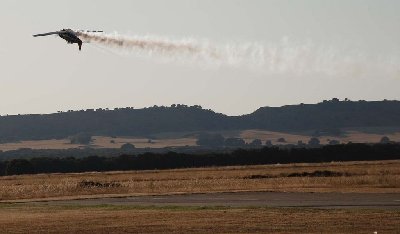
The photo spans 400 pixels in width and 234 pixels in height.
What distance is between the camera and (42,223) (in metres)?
44.2

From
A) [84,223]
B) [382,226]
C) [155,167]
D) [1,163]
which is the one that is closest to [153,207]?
[84,223]

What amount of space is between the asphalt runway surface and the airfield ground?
55mm

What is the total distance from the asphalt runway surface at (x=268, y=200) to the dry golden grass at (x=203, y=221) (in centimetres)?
426

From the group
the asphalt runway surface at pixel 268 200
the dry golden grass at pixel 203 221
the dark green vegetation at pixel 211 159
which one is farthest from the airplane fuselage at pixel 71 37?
the dark green vegetation at pixel 211 159

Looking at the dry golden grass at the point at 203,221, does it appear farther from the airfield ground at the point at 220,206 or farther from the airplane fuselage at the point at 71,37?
the airplane fuselage at the point at 71,37

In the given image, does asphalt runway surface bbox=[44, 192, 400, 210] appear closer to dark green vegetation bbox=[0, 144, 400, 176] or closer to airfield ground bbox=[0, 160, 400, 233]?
airfield ground bbox=[0, 160, 400, 233]

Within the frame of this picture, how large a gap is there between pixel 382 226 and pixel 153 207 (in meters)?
18.7

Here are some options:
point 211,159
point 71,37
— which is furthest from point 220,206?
point 211,159

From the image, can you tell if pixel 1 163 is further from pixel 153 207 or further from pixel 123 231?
pixel 123 231

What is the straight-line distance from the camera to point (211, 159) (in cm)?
13162

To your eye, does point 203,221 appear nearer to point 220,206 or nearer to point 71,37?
point 220,206

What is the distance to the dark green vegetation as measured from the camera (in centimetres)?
12644

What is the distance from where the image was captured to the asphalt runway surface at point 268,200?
166 ft

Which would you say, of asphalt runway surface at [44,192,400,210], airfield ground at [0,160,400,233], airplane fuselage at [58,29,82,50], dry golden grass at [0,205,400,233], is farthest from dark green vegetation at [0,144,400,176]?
dry golden grass at [0,205,400,233]
